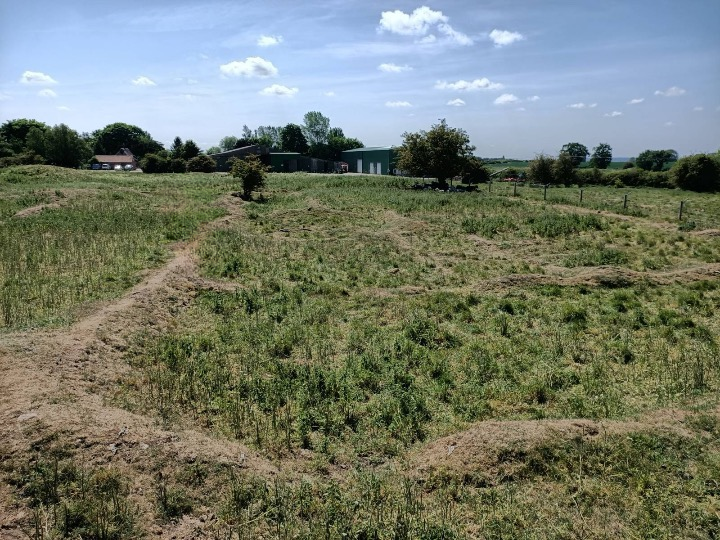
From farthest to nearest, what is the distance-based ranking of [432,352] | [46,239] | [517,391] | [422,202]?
[422,202] < [46,239] < [432,352] < [517,391]

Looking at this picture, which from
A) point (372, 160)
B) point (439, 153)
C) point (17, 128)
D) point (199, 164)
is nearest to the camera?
point (439, 153)

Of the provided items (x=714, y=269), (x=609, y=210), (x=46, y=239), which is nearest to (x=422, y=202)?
(x=609, y=210)

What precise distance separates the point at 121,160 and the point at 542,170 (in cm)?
8668

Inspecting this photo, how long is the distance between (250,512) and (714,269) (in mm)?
→ 19315

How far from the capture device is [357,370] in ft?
35.1

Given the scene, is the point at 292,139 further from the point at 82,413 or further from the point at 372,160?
the point at 82,413

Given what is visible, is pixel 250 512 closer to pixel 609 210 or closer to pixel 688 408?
pixel 688 408

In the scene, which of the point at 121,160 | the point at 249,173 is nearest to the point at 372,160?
the point at 249,173

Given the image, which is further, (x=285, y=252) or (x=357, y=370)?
(x=285, y=252)

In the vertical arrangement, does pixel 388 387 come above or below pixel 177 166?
below

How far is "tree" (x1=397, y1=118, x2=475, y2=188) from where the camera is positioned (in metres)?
48.3

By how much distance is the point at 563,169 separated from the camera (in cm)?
5991

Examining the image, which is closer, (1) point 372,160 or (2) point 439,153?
(2) point 439,153

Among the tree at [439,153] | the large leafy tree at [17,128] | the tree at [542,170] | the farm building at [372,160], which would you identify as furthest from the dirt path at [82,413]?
the large leafy tree at [17,128]
